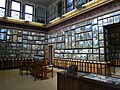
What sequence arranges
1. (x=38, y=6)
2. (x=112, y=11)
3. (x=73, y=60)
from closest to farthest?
1. (x=112, y=11)
2. (x=73, y=60)
3. (x=38, y=6)

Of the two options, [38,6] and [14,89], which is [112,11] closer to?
[14,89]

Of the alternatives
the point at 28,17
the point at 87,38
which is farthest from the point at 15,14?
the point at 87,38

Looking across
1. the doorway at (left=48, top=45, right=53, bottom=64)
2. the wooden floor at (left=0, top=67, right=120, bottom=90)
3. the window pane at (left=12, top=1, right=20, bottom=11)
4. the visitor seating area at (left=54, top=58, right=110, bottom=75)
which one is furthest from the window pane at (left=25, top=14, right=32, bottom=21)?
the wooden floor at (left=0, top=67, right=120, bottom=90)

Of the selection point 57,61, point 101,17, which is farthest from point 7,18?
point 101,17

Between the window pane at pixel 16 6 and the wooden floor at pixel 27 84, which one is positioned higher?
the window pane at pixel 16 6

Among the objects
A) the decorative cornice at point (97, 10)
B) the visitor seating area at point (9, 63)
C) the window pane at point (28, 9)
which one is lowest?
the visitor seating area at point (9, 63)

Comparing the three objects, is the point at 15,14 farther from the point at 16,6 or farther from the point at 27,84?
the point at 27,84

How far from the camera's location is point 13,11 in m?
9.13

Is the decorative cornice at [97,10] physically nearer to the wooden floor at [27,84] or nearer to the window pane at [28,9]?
the wooden floor at [27,84]

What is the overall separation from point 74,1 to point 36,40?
4677mm

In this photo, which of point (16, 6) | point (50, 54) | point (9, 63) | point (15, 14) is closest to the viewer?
point (9, 63)

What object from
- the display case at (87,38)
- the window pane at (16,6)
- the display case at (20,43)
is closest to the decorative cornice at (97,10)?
the display case at (87,38)

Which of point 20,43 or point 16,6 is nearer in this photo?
point 20,43

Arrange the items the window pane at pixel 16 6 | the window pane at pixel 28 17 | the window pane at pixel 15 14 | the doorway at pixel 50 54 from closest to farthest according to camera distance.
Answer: the window pane at pixel 15 14, the window pane at pixel 16 6, the window pane at pixel 28 17, the doorway at pixel 50 54
